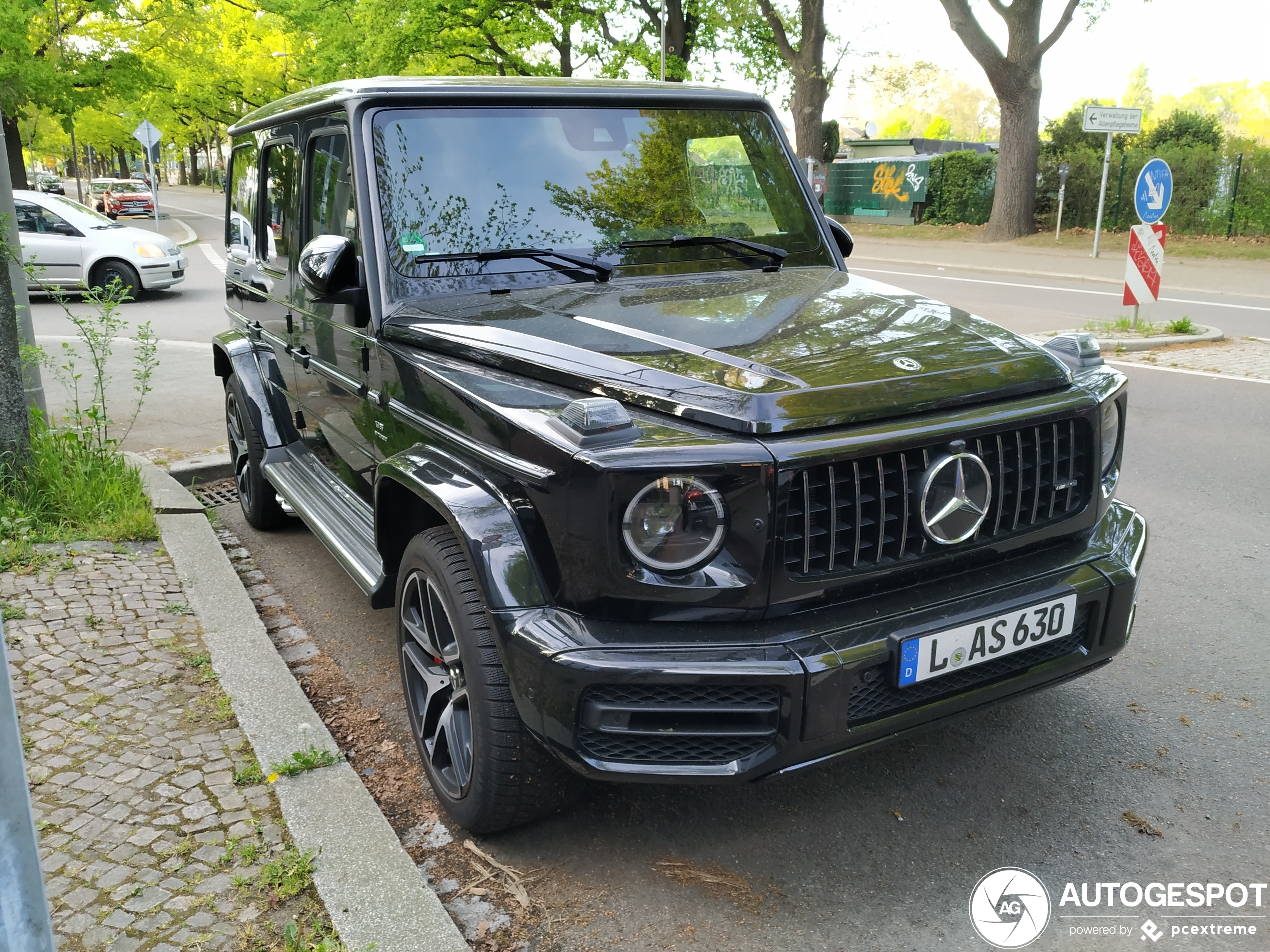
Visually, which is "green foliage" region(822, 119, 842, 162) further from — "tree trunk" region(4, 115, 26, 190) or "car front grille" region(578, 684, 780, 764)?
"car front grille" region(578, 684, 780, 764)

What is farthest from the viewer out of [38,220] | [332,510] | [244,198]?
[38,220]

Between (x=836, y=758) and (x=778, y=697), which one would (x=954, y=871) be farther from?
(x=778, y=697)

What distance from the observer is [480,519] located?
8.50 ft

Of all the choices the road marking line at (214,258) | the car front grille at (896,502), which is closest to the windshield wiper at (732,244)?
the car front grille at (896,502)

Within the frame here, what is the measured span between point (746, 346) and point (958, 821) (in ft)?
4.83

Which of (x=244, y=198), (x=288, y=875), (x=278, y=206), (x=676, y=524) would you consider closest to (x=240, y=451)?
(x=244, y=198)

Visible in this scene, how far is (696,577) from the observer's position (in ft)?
7.89

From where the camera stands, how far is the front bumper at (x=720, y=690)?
2.33 metres

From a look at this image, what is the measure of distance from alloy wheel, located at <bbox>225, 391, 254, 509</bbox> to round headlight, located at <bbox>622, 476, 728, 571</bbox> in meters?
3.62

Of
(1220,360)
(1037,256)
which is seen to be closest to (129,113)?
(1037,256)

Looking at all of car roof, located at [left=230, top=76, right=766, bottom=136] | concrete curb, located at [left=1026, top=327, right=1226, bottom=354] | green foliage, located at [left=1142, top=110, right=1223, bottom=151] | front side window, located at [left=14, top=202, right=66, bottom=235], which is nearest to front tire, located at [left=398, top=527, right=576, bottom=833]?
car roof, located at [left=230, top=76, right=766, bottom=136]

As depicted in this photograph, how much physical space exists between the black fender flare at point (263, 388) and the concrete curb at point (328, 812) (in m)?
0.95

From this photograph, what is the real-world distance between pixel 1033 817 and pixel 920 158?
31.7 m

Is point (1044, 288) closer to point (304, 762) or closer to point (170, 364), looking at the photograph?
point (170, 364)
